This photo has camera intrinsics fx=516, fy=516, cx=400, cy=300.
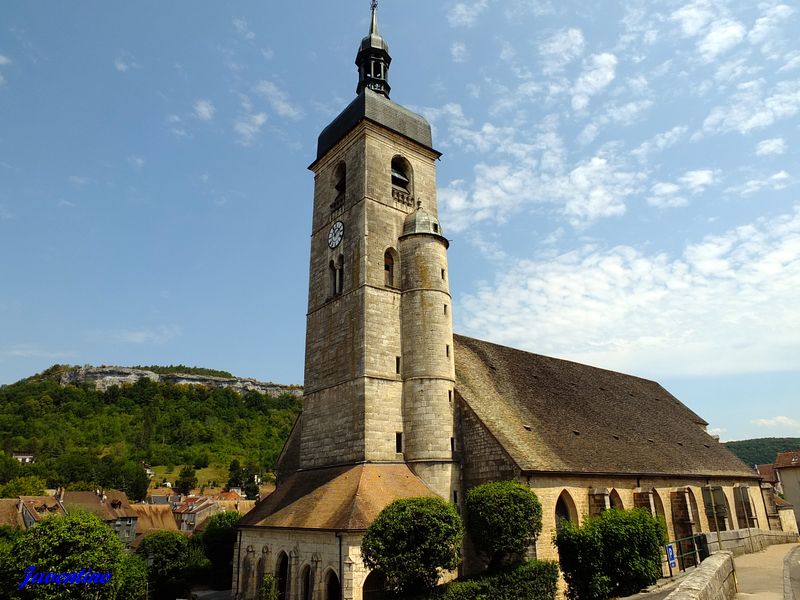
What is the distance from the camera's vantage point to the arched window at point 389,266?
27281 mm

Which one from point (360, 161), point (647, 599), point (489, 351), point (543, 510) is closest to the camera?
point (647, 599)

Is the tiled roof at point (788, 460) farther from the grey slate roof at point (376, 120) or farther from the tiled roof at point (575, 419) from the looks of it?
the grey slate roof at point (376, 120)

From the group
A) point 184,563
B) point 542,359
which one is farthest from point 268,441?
point 542,359

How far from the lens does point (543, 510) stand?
21.7 m

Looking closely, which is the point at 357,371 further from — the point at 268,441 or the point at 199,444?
the point at 199,444

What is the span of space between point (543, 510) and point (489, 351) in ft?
41.0

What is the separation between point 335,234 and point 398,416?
11108 millimetres

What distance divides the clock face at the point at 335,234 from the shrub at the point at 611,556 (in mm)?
18249

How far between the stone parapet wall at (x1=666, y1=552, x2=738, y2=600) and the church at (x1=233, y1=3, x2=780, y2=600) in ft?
24.8

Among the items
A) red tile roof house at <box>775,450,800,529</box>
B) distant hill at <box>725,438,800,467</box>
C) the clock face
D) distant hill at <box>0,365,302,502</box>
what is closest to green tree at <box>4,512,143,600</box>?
the clock face

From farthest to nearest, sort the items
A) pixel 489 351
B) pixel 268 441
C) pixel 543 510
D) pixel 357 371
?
1. pixel 268 441
2. pixel 489 351
3. pixel 357 371
4. pixel 543 510

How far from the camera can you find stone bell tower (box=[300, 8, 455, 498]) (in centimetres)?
2419

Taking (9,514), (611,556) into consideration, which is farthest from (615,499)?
(9,514)

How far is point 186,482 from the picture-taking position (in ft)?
355
